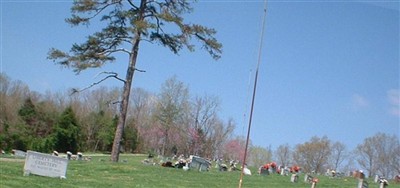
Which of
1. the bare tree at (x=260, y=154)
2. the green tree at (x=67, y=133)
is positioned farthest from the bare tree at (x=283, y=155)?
the green tree at (x=67, y=133)

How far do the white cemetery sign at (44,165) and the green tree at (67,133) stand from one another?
35.8 metres

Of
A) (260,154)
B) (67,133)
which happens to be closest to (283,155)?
(260,154)

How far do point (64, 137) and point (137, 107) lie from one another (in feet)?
87.3

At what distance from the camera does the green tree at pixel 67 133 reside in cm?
4870

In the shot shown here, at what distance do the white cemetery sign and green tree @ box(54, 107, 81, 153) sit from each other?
1408 inches

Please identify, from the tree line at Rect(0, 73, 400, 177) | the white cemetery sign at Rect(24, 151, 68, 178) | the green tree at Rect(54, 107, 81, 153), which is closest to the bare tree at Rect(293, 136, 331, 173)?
the tree line at Rect(0, 73, 400, 177)

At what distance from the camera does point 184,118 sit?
6103cm

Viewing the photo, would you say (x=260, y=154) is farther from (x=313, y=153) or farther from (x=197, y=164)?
(x=197, y=164)

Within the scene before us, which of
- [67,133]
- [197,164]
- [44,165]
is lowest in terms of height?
[44,165]

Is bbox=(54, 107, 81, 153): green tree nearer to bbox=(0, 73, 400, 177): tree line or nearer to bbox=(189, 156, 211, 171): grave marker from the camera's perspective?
bbox=(0, 73, 400, 177): tree line

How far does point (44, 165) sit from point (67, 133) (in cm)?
3681

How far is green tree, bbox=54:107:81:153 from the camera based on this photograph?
4870 centimetres

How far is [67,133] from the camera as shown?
49281 mm

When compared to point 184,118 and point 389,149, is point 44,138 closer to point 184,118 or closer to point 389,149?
point 184,118
